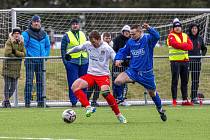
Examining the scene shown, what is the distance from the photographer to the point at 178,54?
20.9m

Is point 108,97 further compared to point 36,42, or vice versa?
point 36,42

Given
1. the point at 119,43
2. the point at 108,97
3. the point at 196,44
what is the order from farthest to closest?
the point at 196,44 < the point at 119,43 < the point at 108,97

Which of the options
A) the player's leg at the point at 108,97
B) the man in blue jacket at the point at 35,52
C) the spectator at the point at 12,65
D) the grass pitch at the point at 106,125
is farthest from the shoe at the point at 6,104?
the player's leg at the point at 108,97

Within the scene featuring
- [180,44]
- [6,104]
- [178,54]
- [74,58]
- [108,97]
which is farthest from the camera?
[178,54]

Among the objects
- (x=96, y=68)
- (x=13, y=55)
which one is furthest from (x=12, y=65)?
(x=96, y=68)

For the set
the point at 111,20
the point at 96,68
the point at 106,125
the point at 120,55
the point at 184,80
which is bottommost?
the point at 106,125

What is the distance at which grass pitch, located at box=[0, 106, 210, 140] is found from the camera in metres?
13.0

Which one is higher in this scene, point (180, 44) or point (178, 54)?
point (180, 44)

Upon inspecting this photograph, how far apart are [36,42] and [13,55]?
0.67 meters

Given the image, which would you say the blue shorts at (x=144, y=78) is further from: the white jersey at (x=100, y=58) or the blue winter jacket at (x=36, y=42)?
the blue winter jacket at (x=36, y=42)

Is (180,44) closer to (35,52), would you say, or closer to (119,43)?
(119,43)

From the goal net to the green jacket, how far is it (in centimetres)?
120

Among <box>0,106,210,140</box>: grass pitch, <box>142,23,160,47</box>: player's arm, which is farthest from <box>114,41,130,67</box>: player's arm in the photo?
<box>0,106,210,140</box>: grass pitch

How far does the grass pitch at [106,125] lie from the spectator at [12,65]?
4.26 ft
